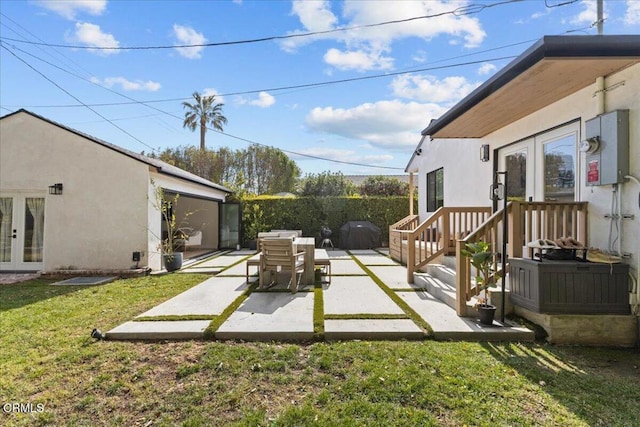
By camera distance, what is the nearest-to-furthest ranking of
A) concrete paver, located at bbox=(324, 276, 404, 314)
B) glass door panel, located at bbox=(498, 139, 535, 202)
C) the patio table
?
concrete paver, located at bbox=(324, 276, 404, 314) → glass door panel, located at bbox=(498, 139, 535, 202) → the patio table

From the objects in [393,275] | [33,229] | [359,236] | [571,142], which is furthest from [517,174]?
[33,229]

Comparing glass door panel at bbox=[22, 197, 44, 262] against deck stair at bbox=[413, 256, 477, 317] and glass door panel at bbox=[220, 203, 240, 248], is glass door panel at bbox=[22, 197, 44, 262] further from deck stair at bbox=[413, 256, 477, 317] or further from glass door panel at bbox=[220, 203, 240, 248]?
deck stair at bbox=[413, 256, 477, 317]

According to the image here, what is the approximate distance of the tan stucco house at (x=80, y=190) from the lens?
8.01m

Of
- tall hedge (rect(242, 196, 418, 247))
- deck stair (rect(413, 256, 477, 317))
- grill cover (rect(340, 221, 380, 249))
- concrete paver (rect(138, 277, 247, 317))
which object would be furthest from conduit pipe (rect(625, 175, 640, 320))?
tall hedge (rect(242, 196, 418, 247))

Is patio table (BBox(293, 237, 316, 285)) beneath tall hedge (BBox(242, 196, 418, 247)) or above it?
beneath

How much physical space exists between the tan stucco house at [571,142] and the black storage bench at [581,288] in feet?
0.34

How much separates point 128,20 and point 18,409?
431 inches

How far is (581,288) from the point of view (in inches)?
145

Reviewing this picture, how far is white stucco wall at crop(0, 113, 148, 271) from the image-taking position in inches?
316

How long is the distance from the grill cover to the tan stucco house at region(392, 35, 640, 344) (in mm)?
7013

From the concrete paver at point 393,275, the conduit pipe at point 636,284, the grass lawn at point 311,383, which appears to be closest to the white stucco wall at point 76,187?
the grass lawn at point 311,383

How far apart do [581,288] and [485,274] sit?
3.24 ft

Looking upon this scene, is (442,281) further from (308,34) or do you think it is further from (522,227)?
(308,34)

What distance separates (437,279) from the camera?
6.25m
